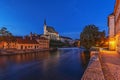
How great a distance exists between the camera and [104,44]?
43.3m

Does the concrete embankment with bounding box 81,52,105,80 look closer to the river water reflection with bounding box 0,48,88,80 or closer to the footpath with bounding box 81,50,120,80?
the footpath with bounding box 81,50,120,80

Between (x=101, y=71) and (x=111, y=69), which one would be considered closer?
(x=101, y=71)

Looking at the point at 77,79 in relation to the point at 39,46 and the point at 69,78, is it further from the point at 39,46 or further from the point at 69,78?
Result: the point at 39,46

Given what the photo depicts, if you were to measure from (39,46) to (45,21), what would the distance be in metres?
56.3

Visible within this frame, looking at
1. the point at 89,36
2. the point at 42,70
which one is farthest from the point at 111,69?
the point at 89,36

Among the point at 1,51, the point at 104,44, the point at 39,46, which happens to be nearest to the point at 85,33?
the point at 104,44

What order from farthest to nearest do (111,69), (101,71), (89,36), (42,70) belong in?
(89,36)
(42,70)
(111,69)
(101,71)

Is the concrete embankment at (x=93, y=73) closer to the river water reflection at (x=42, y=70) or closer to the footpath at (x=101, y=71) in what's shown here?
the footpath at (x=101, y=71)

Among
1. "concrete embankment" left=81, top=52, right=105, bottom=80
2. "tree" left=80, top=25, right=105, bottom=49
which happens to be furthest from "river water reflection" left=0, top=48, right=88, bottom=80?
"tree" left=80, top=25, right=105, bottom=49

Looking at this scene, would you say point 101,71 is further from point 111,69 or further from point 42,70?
point 42,70

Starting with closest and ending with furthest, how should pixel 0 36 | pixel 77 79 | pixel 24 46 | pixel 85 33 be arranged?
pixel 77 79 → pixel 85 33 → pixel 0 36 → pixel 24 46

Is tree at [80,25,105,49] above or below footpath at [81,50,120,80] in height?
above

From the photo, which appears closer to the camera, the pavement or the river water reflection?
the pavement

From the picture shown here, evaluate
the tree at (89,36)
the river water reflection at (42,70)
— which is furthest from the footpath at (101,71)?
the tree at (89,36)
